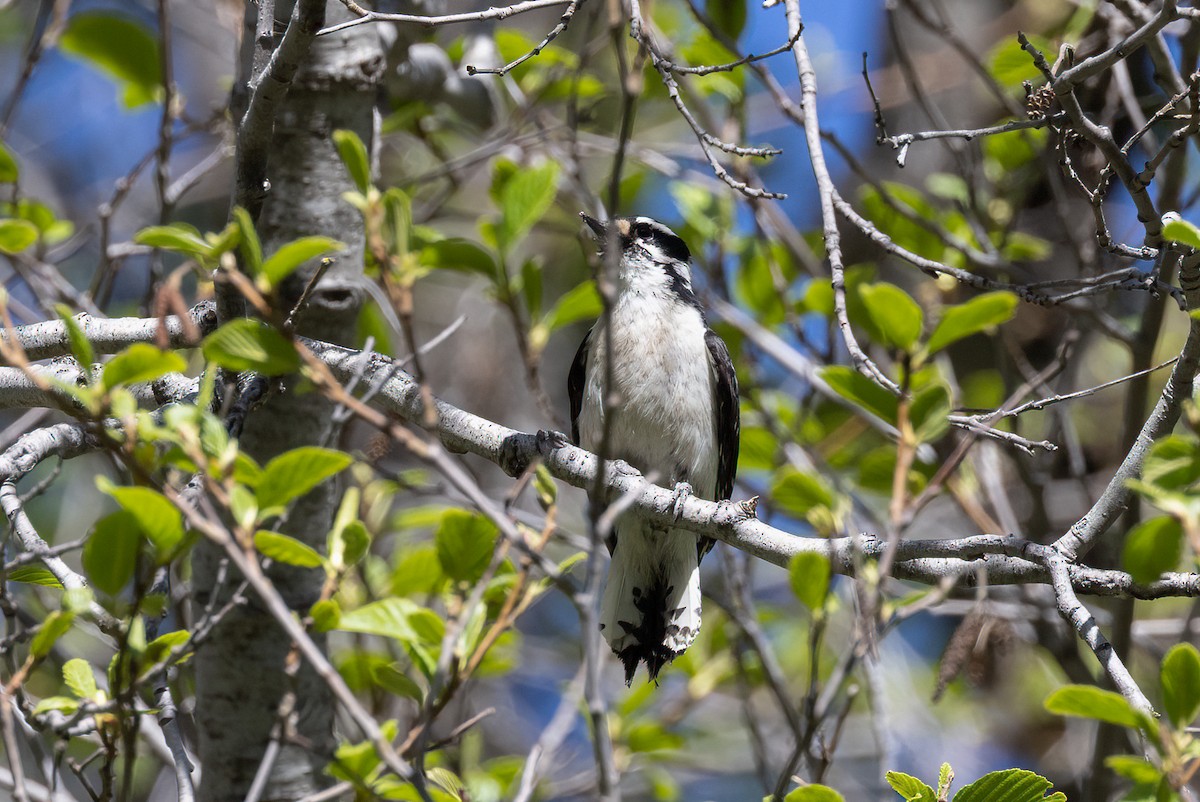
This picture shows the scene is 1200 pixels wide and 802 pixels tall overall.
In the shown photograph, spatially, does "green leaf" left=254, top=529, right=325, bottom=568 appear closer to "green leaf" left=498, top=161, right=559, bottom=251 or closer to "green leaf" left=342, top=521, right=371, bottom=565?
"green leaf" left=342, top=521, right=371, bottom=565

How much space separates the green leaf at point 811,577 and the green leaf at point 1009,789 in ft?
1.61

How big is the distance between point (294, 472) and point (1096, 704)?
60.0 inches

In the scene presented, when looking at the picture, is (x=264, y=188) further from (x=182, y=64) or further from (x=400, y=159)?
(x=182, y=64)

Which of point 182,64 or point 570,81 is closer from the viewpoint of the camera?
point 570,81

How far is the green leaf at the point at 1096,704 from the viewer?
1840 mm

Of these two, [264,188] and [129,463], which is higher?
[264,188]

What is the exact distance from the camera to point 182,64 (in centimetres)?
833

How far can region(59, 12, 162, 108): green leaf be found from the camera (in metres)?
4.38

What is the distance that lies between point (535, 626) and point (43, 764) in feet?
19.0

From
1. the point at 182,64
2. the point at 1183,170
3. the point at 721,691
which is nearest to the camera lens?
the point at 1183,170

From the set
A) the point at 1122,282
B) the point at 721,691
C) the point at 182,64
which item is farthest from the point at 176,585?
the point at 182,64

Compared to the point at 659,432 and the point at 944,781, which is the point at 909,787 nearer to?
the point at 944,781

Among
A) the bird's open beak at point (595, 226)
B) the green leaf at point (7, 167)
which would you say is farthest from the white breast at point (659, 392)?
the green leaf at point (7, 167)

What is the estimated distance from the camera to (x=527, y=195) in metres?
3.29
